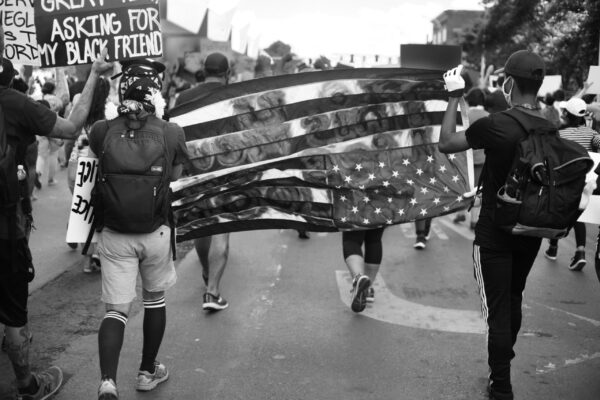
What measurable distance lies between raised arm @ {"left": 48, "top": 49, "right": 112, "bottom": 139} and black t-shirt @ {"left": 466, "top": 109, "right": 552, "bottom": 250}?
2.13 meters

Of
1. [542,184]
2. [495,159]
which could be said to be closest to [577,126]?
[495,159]

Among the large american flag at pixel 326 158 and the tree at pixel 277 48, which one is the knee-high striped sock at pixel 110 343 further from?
the tree at pixel 277 48

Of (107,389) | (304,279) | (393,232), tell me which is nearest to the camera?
(107,389)

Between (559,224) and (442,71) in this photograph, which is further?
(442,71)

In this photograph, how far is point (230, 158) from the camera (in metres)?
5.41

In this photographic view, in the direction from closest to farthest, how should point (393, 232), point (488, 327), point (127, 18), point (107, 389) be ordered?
point (107, 389) → point (488, 327) → point (127, 18) → point (393, 232)

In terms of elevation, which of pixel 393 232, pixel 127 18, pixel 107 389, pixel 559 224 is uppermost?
pixel 127 18

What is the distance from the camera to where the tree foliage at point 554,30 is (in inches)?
720

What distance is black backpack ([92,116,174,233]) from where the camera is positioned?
416cm

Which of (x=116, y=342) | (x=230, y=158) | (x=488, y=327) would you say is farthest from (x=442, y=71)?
(x=116, y=342)

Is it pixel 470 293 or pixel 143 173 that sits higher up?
pixel 143 173

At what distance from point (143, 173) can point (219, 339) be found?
184cm

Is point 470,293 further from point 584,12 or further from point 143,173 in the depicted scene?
point 584,12

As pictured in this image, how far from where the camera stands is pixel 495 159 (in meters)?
4.20
